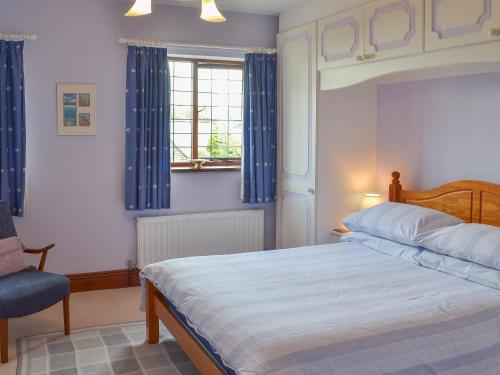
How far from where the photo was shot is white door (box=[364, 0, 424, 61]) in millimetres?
3603

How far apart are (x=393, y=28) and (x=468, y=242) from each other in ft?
4.94

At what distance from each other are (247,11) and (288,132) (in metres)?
1.17

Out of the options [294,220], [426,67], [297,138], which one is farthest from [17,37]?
[426,67]

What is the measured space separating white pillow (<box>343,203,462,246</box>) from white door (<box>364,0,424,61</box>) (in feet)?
3.44

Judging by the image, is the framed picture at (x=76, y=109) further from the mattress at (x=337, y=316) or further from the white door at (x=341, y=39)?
the white door at (x=341, y=39)

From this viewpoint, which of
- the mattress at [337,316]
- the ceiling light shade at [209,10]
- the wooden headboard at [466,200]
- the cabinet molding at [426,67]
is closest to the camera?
the mattress at [337,316]

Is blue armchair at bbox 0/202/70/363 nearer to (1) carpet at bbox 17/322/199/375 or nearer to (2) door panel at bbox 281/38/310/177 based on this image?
(1) carpet at bbox 17/322/199/375

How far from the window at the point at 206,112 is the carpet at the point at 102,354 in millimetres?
1816

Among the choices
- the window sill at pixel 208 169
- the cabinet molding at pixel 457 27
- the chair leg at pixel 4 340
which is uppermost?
the cabinet molding at pixel 457 27

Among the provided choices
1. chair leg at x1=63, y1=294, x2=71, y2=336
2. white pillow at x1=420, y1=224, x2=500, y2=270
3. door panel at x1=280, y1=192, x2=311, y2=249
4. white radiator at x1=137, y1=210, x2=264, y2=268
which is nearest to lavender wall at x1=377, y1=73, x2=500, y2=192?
white pillow at x1=420, y1=224, x2=500, y2=270

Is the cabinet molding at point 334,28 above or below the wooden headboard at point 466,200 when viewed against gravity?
above

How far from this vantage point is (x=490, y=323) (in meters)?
2.73

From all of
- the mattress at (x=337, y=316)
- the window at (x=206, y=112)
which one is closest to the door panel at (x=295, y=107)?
the window at (x=206, y=112)

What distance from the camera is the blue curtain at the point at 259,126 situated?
522 centimetres
